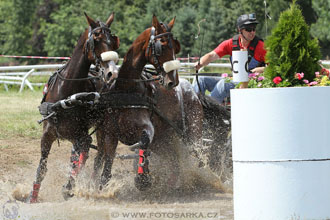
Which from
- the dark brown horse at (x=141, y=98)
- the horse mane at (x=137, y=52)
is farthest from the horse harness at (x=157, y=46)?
the horse mane at (x=137, y=52)

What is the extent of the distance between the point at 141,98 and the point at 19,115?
6707 mm

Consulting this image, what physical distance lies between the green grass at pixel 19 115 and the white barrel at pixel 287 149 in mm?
7095

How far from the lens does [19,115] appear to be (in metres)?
13.5

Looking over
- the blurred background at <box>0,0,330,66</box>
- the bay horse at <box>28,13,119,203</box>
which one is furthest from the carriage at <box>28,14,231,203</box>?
the blurred background at <box>0,0,330,66</box>

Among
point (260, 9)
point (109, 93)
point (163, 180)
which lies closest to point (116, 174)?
point (163, 180)

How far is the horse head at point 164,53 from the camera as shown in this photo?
22.5ft

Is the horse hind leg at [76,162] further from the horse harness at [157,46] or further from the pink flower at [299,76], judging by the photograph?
the pink flower at [299,76]

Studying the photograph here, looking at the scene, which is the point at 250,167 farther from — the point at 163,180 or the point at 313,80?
the point at 163,180

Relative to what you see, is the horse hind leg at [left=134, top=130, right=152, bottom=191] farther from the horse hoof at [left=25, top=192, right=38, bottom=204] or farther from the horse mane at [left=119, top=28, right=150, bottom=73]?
the horse hoof at [left=25, top=192, right=38, bottom=204]

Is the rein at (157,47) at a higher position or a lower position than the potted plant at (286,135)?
higher

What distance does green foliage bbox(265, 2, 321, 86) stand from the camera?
17.3 ft

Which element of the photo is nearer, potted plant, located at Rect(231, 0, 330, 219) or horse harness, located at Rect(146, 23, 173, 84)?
potted plant, located at Rect(231, 0, 330, 219)

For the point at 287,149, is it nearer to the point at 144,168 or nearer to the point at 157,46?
the point at 157,46

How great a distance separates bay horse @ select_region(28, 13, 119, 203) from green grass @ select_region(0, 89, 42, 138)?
14.3ft
